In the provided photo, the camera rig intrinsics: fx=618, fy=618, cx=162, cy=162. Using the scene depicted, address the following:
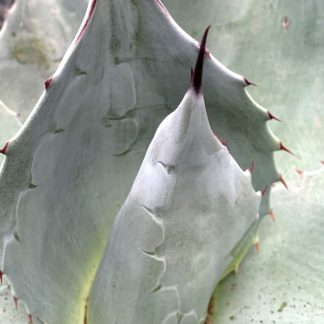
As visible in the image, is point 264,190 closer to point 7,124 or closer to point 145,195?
point 145,195

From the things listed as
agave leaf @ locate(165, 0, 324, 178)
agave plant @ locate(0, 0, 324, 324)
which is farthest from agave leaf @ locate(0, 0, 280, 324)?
agave leaf @ locate(165, 0, 324, 178)

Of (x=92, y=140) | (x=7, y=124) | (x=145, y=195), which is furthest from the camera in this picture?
(x=7, y=124)

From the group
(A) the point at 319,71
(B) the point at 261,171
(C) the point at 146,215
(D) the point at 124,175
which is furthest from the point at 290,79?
(C) the point at 146,215

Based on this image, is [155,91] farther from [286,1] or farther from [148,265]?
[286,1]

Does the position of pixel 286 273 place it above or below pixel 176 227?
below

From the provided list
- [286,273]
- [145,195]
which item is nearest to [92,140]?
[145,195]

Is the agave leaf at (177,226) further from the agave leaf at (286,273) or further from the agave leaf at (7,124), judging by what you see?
the agave leaf at (7,124)
